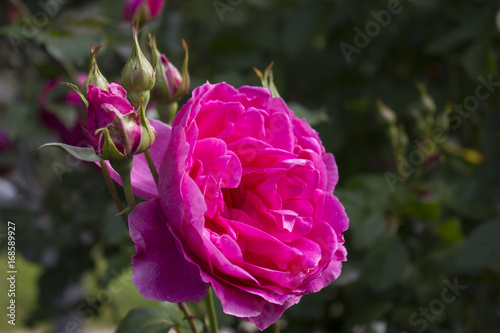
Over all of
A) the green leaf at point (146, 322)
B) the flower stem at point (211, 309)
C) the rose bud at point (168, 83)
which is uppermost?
the rose bud at point (168, 83)

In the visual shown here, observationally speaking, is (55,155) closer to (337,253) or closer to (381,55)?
(381,55)

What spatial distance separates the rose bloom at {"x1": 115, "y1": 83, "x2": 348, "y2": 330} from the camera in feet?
1.45

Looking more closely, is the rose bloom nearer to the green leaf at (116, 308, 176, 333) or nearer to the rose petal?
the rose petal

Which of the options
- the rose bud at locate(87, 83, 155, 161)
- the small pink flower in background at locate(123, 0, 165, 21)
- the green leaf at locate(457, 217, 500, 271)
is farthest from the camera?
the small pink flower in background at locate(123, 0, 165, 21)

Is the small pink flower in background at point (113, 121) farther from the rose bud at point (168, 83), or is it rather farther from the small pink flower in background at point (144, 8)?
the small pink flower in background at point (144, 8)

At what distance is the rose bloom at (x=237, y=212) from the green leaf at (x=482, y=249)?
586 mm

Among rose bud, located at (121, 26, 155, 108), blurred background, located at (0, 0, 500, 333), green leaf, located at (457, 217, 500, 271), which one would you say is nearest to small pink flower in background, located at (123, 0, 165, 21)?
blurred background, located at (0, 0, 500, 333)

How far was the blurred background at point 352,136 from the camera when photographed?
1150 mm

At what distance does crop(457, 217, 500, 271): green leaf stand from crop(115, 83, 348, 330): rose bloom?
0.59m

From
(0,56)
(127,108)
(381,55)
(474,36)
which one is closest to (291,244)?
(127,108)

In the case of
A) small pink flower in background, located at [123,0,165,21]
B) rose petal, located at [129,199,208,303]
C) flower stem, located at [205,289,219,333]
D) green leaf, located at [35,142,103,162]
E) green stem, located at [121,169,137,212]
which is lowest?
small pink flower in background, located at [123,0,165,21]

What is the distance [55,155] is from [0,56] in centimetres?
44

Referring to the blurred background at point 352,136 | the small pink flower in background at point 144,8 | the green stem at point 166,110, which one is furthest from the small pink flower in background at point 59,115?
the green stem at point 166,110

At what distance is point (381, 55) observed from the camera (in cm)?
170
